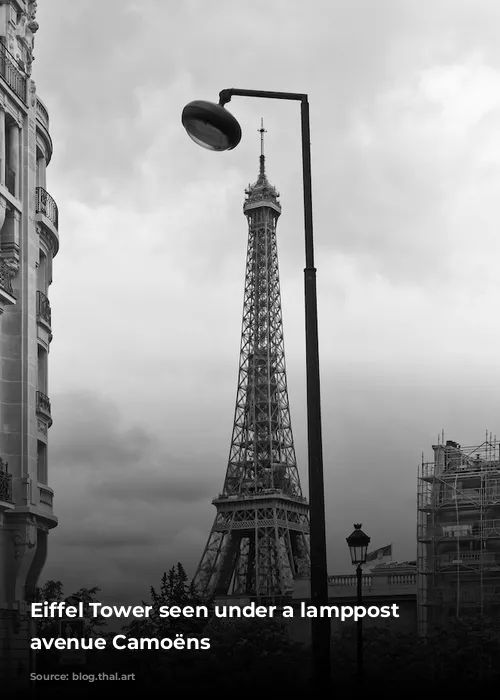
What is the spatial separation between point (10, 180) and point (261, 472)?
9790cm

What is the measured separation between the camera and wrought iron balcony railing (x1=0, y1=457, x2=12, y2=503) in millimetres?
34219

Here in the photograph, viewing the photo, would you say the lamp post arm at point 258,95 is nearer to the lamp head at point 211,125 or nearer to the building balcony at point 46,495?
the lamp head at point 211,125

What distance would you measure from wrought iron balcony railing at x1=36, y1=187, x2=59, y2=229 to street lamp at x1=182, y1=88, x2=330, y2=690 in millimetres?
23203

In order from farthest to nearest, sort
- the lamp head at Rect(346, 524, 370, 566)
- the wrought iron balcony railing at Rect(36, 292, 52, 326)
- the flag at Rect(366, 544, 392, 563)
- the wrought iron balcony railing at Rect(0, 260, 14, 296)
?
the flag at Rect(366, 544, 392, 563) < the wrought iron balcony railing at Rect(36, 292, 52, 326) < the wrought iron balcony railing at Rect(0, 260, 14, 296) < the lamp head at Rect(346, 524, 370, 566)

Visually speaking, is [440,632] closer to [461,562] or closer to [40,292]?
[461,562]

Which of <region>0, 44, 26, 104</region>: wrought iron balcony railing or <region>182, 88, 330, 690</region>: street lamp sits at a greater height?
<region>0, 44, 26, 104</region>: wrought iron balcony railing

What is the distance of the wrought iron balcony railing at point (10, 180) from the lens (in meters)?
37.5

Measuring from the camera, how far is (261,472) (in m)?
133

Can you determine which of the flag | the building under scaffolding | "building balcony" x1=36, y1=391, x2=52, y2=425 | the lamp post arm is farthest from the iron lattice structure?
the lamp post arm

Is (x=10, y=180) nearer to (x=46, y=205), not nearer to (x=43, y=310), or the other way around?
(x=46, y=205)

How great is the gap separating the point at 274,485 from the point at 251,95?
11609 cm

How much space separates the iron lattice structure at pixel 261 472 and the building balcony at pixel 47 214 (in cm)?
7461

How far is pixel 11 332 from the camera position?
36625mm

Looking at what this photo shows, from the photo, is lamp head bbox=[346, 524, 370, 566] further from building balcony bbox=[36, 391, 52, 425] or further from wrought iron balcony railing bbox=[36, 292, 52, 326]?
wrought iron balcony railing bbox=[36, 292, 52, 326]
